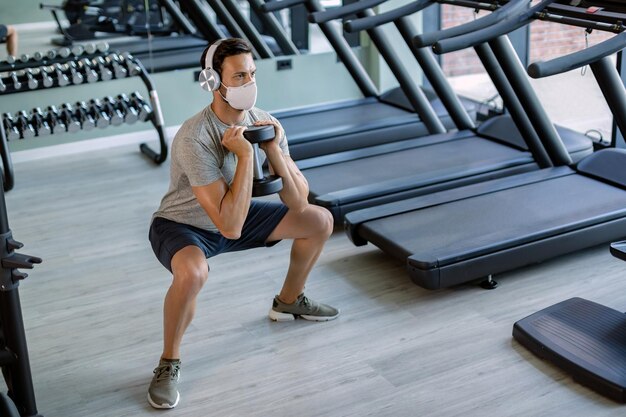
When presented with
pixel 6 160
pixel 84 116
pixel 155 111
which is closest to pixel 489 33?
pixel 155 111

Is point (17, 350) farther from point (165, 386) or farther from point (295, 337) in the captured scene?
point (295, 337)

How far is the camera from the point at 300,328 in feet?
10.5

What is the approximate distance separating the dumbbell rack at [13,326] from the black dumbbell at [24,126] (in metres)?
2.46

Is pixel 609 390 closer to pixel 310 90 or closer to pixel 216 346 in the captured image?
pixel 216 346

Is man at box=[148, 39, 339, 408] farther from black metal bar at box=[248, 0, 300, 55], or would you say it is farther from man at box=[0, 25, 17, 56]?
black metal bar at box=[248, 0, 300, 55]

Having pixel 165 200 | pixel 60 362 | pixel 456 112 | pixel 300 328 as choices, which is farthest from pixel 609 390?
pixel 456 112

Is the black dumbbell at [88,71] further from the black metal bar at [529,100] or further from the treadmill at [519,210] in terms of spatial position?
the black metal bar at [529,100]

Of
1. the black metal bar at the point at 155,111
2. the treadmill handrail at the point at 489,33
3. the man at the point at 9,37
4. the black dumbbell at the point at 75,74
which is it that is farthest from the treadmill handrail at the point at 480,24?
the man at the point at 9,37

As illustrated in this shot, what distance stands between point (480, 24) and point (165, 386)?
1993 millimetres

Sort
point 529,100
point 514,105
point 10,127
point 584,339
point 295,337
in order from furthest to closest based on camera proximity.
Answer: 1. point 10,127
2. point 514,105
3. point 529,100
4. point 295,337
5. point 584,339

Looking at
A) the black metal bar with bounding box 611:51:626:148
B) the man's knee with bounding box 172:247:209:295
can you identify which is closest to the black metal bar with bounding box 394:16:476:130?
the black metal bar with bounding box 611:51:626:148

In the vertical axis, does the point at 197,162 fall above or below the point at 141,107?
above

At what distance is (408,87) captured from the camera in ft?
16.8

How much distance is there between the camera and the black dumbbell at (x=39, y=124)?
482 centimetres
